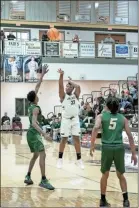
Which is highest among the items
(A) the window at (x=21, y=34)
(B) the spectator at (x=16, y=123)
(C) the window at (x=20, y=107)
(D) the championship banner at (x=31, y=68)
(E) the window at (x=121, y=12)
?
(E) the window at (x=121, y=12)

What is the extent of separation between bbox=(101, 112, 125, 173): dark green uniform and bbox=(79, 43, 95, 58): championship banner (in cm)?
1788

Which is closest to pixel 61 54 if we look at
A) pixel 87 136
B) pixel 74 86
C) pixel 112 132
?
pixel 87 136

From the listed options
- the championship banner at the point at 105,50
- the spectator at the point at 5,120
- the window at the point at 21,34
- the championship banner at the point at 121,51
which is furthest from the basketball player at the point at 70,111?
the window at the point at 21,34

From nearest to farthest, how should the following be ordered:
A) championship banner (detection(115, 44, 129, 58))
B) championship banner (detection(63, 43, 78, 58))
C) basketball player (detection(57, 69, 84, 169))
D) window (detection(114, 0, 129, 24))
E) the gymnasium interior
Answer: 1. basketball player (detection(57, 69, 84, 169))
2. the gymnasium interior
3. championship banner (detection(63, 43, 78, 58))
4. championship banner (detection(115, 44, 129, 58))
5. window (detection(114, 0, 129, 24))

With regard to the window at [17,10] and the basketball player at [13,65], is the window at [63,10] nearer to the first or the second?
the window at [17,10]

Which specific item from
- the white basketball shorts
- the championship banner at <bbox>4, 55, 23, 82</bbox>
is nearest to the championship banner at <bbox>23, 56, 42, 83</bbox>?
the championship banner at <bbox>4, 55, 23, 82</bbox>

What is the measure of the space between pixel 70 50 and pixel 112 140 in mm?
17843

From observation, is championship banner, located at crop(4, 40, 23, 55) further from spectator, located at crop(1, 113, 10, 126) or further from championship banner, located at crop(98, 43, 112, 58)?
spectator, located at crop(1, 113, 10, 126)

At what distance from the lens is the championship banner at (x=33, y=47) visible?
76.2 ft

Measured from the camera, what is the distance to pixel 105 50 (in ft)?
79.4

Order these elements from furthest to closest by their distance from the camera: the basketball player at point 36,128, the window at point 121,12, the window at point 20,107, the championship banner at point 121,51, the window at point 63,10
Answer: the window at point 121,12, the window at point 63,10, the window at point 20,107, the championship banner at point 121,51, the basketball player at point 36,128

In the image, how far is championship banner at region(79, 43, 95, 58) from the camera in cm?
2384

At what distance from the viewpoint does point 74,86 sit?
24.7 feet

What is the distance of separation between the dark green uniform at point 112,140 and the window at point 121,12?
23.4 metres
